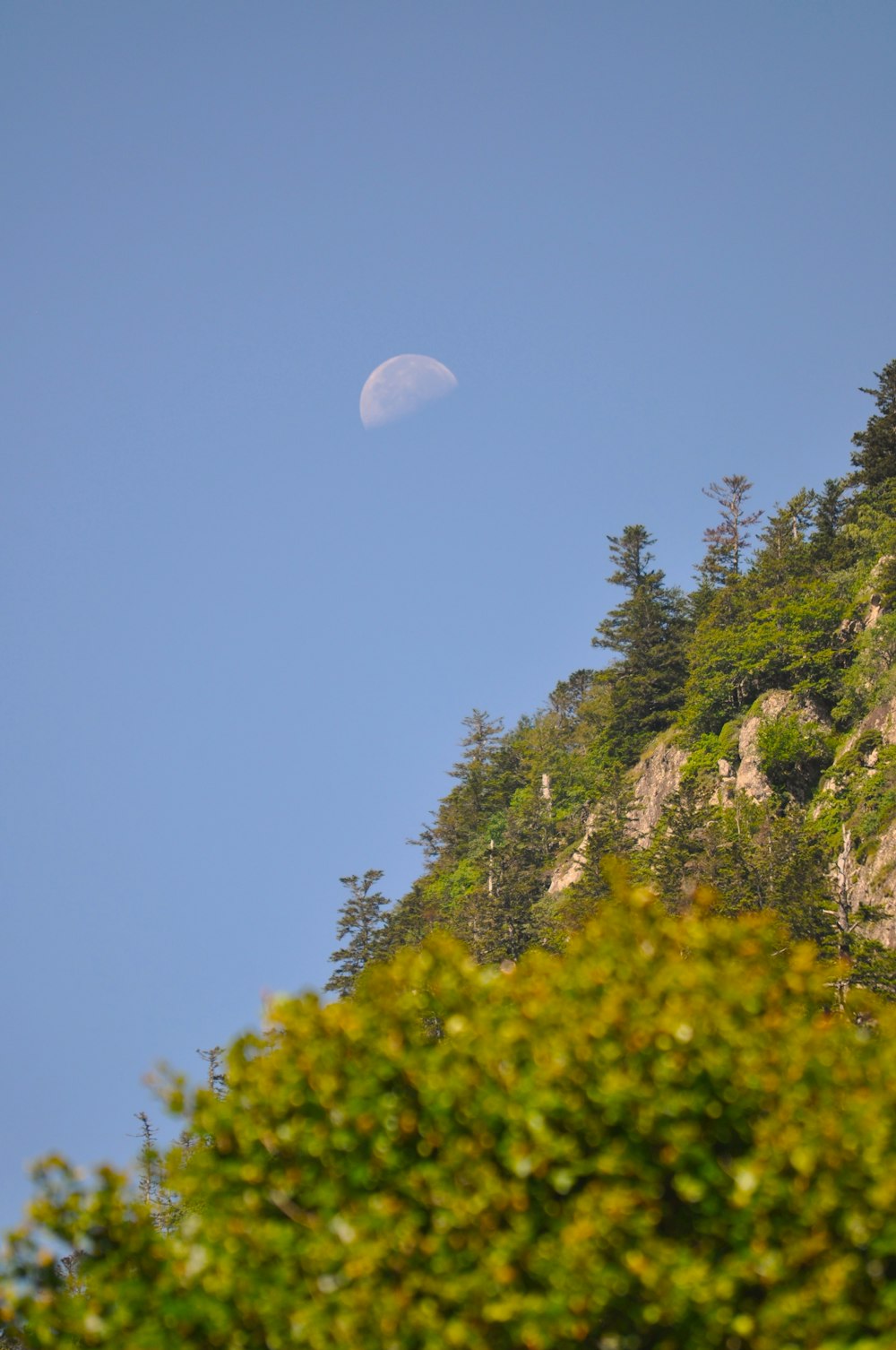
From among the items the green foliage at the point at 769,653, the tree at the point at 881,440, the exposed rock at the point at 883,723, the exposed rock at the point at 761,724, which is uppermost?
the tree at the point at 881,440

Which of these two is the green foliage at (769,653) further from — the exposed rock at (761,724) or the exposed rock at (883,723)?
the exposed rock at (883,723)

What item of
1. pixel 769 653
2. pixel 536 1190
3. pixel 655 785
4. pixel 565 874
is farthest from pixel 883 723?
pixel 536 1190

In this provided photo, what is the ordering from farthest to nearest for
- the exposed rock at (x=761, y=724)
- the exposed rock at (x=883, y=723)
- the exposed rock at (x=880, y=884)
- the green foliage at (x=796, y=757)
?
the exposed rock at (x=761, y=724) → the green foliage at (x=796, y=757) → the exposed rock at (x=883, y=723) → the exposed rock at (x=880, y=884)

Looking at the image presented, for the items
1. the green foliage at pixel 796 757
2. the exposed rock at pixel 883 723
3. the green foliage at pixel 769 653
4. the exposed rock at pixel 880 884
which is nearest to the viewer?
the exposed rock at pixel 880 884

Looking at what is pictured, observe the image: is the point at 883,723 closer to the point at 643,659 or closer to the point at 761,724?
the point at 761,724

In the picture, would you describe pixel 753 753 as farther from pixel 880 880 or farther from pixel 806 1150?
pixel 806 1150

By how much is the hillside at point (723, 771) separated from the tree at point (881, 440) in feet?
0.34

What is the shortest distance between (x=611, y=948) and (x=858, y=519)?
59406 millimetres

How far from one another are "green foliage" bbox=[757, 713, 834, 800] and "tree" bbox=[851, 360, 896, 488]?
2424cm

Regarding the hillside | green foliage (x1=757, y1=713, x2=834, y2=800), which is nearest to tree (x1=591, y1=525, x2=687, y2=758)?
the hillside

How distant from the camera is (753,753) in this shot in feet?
160

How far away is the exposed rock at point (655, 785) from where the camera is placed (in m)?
54.9

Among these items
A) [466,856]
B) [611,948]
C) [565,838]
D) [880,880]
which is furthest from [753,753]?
[611,948]

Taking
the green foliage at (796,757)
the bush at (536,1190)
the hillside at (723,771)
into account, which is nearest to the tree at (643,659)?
the hillside at (723,771)
